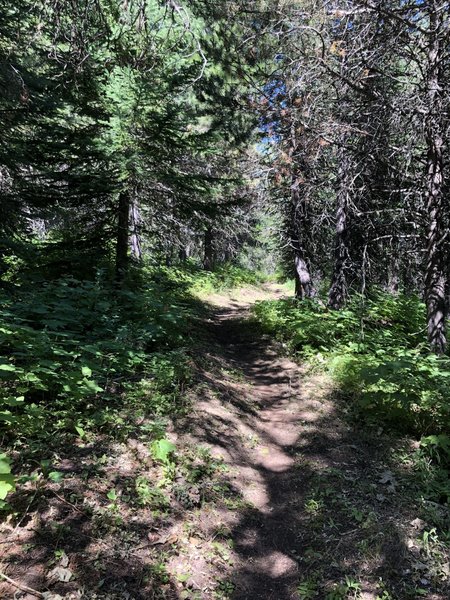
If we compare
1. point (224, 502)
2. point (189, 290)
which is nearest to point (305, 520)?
point (224, 502)

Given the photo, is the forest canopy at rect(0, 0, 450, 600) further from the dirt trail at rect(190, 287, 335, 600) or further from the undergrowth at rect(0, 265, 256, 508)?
the dirt trail at rect(190, 287, 335, 600)

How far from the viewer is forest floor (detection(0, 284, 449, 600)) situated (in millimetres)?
2645

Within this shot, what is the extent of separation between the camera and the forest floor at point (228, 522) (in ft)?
8.68

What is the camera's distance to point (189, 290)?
15266mm

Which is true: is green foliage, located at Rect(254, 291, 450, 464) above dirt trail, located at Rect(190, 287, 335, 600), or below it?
above

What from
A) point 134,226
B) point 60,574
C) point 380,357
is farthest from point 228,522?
point 134,226

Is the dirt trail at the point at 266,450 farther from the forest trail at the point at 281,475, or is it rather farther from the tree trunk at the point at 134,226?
the tree trunk at the point at 134,226

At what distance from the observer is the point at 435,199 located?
5.80 m

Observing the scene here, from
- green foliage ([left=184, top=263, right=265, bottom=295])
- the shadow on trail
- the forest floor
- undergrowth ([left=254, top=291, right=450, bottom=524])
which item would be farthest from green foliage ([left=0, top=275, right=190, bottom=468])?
green foliage ([left=184, top=263, right=265, bottom=295])

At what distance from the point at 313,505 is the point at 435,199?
4646 millimetres

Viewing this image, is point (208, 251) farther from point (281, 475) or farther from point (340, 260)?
point (281, 475)

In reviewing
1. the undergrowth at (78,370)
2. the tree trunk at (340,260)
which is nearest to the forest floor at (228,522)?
the undergrowth at (78,370)

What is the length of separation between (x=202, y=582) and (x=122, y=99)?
7998 millimetres

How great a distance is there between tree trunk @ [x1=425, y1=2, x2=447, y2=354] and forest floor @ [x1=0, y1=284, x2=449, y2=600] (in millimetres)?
2313
